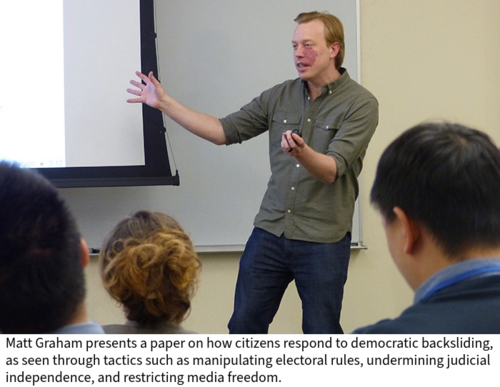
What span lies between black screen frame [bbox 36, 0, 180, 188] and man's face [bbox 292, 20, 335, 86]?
69cm

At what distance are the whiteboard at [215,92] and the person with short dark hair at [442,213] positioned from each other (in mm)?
1973

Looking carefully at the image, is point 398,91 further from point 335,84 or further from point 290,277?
point 290,277

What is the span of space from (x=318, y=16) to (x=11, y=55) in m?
1.33

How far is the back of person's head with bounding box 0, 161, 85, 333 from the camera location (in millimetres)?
788

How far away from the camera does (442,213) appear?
84cm

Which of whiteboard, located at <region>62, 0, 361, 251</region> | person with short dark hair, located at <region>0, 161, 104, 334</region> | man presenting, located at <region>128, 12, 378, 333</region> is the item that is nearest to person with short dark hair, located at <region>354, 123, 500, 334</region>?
person with short dark hair, located at <region>0, 161, 104, 334</region>

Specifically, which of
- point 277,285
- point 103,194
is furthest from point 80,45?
point 277,285

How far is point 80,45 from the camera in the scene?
2.62 m

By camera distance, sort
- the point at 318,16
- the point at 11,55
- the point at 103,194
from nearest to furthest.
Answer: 1. the point at 318,16
2. the point at 11,55
3. the point at 103,194

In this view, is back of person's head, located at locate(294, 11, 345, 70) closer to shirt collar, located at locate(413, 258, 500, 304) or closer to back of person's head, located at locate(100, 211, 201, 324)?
back of person's head, located at locate(100, 211, 201, 324)

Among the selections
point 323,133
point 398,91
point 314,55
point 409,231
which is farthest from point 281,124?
point 409,231

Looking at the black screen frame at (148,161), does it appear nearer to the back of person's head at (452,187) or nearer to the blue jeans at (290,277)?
the blue jeans at (290,277)

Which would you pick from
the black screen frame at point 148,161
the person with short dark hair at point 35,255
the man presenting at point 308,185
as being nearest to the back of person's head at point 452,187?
the person with short dark hair at point 35,255
